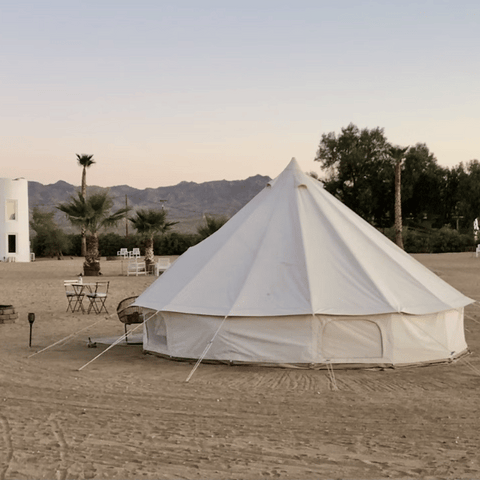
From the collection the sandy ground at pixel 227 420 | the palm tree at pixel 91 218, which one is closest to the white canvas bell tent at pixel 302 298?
the sandy ground at pixel 227 420

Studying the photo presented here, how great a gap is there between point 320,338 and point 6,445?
5.13 m

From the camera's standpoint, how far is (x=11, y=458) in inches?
263

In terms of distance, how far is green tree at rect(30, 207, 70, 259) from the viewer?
172ft

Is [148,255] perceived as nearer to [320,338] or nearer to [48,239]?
[48,239]

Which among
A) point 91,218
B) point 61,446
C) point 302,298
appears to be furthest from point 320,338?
point 91,218

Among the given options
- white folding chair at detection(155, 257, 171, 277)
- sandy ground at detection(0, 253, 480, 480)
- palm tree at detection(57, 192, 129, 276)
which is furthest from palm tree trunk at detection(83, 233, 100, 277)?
sandy ground at detection(0, 253, 480, 480)

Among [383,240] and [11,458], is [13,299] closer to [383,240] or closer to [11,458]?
[383,240]

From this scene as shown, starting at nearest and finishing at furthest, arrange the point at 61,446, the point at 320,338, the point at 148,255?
the point at 61,446 < the point at 320,338 < the point at 148,255

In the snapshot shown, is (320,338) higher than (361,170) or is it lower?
lower

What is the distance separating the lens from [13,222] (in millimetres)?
47719

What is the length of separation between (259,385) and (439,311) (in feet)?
10.6

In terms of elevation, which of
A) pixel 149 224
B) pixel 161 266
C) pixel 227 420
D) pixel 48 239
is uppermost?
pixel 149 224

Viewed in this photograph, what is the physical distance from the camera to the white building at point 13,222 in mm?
47500

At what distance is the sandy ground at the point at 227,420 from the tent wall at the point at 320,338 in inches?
10.5
